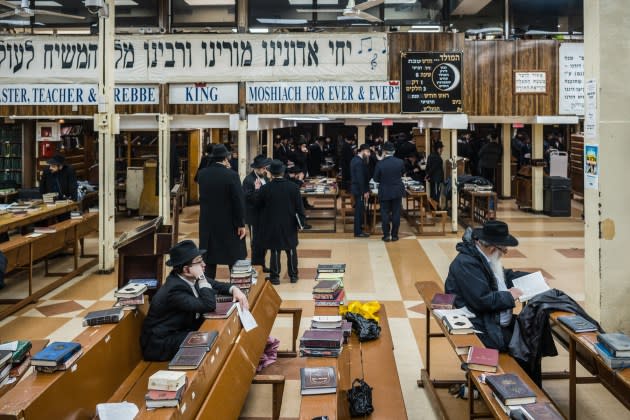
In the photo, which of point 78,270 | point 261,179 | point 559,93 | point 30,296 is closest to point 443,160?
point 559,93

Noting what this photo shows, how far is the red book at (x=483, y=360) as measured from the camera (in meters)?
3.64

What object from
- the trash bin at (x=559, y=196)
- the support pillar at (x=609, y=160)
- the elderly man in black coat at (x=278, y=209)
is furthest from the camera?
the trash bin at (x=559, y=196)

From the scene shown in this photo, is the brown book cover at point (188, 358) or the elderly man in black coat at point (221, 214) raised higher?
the elderly man in black coat at point (221, 214)

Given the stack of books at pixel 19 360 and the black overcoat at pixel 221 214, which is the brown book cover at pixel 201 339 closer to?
the stack of books at pixel 19 360

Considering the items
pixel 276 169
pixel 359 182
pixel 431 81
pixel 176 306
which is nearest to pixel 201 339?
pixel 176 306

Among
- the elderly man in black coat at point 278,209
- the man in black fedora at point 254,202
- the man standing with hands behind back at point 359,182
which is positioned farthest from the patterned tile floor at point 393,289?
the elderly man in black coat at point 278,209

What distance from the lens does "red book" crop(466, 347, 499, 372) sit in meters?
3.64

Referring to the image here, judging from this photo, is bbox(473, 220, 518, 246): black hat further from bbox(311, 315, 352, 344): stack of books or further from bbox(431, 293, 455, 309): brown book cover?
bbox(311, 315, 352, 344): stack of books

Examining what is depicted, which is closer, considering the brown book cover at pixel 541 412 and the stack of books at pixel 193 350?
the brown book cover at pixel 541 412

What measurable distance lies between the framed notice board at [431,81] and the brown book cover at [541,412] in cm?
874

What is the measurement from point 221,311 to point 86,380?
1.13 metres

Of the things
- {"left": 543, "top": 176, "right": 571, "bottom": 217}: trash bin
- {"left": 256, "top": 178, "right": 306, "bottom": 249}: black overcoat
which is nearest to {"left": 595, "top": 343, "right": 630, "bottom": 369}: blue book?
{"left": 256, "top": 178, "right": 306, "bottom": 249}: black overcoat

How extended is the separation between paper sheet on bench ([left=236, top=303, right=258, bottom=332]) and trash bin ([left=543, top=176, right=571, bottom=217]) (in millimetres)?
11315

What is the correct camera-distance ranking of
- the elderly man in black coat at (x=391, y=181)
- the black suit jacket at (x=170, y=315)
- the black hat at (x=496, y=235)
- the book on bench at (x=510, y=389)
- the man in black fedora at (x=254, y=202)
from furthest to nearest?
the elderly man in black coat at (x=391, y=181)
the man in black fedora at (x=254, y=202)
the black hat at (x=496, y=235)
the black suit jacket at (x=170, y=315)
the book on bench at (x=510, y=389)
